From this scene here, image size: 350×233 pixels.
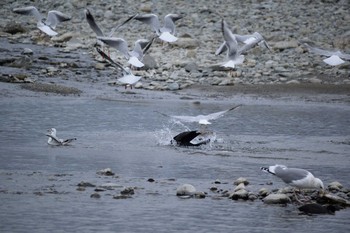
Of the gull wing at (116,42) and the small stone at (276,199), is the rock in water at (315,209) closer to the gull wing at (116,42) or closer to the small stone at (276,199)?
the small stone at (276,199)

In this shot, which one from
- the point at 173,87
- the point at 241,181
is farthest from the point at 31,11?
the point at 241,181

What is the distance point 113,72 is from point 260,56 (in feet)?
10.2

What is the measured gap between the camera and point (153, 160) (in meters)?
11.0

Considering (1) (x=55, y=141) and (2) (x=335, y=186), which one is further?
(1) (x=55, y=141)

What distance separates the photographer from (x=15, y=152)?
11.3 meters

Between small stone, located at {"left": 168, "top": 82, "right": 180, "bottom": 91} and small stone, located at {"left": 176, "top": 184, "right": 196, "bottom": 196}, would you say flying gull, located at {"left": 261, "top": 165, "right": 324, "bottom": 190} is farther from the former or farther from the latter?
small stone, located at {"left": 168, "top": 82, "right": 180, "bottom": 91}

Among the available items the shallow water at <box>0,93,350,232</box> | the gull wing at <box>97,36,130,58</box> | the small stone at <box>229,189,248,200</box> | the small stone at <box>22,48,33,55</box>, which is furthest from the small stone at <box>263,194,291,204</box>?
the small stone at <box>22,48,33,55</box>

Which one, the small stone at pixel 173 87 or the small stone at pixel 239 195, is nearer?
the small stone at pixel 239 195

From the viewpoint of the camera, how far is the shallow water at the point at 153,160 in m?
8.12

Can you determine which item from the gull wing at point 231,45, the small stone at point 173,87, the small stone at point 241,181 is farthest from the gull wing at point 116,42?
the small stone at point 241,181

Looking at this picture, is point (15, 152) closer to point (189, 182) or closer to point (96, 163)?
point (96, 163)

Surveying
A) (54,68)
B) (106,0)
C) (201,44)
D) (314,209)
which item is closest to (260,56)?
(201,44)

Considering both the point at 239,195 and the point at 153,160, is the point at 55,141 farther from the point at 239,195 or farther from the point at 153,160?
the point at 239,195

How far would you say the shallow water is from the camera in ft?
26.7
